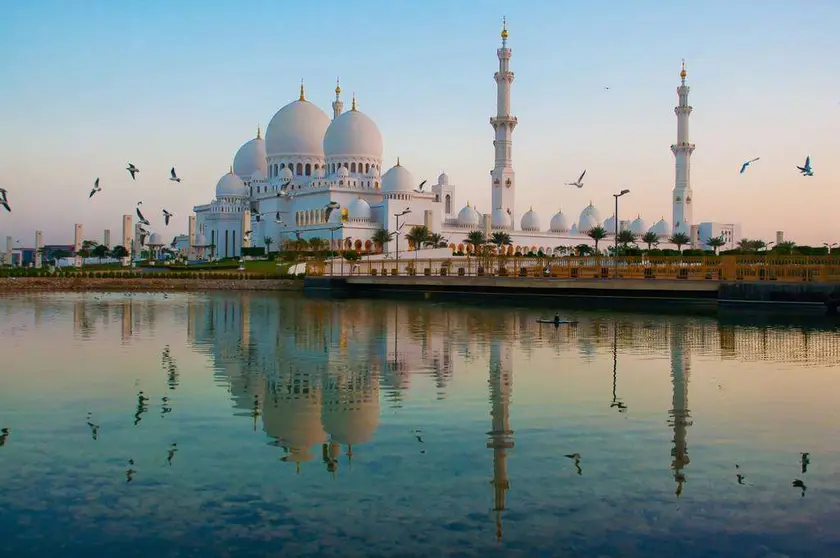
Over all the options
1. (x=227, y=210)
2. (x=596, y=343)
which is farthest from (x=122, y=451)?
(x=227, y=210)

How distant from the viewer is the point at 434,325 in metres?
22.9

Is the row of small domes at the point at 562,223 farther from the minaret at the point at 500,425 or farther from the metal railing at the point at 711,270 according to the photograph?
the minaret at the point at 500,425

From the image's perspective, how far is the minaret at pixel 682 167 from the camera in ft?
243

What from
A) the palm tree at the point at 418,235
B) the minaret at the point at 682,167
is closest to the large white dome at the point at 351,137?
the palm tree at the point at 418,235

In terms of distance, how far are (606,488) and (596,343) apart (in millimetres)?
11492

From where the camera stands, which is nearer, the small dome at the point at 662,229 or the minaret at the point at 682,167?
the minaret at the point at 682,167

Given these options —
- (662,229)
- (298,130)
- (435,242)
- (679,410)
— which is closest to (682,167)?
(662,229)

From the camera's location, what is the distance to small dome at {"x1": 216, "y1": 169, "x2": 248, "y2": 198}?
79.4m

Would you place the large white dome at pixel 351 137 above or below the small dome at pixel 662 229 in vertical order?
above

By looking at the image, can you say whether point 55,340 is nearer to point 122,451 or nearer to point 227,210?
point 122,451

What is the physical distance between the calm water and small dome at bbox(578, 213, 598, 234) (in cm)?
7346

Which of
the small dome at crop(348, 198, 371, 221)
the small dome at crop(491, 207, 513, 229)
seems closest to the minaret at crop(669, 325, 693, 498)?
the small dome at crop(348, 198, 371, 221)

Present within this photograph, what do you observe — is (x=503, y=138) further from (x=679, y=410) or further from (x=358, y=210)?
(x=679, y=410)

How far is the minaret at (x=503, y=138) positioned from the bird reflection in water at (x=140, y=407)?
57.9 m
